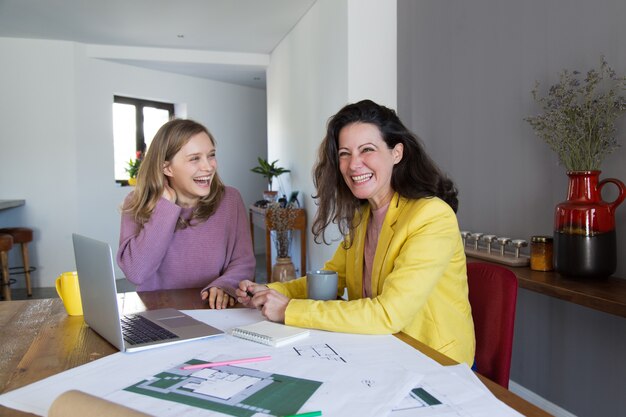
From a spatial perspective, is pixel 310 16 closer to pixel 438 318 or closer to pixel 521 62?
pixel 521 62

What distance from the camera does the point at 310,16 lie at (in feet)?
15.1

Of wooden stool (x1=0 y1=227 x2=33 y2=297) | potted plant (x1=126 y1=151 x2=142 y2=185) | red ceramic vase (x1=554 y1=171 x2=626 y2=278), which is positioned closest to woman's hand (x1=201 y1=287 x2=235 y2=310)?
red ceramic vase (x1=554 y1=171 x2=626 y2=278)

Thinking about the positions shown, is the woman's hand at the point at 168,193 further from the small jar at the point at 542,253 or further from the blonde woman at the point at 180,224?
the small jar at the point at 542,253

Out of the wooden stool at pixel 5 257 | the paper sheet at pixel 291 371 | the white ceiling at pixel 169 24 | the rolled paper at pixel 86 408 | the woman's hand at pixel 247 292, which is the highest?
the white ceiling at pixel 169 24

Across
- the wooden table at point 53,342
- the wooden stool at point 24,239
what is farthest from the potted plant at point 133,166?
the wooden table at point 53,342

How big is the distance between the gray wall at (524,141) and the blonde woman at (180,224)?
129 cm

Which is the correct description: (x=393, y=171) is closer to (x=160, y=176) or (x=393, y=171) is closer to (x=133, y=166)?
(x=160, y=176)

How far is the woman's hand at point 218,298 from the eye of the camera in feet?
4.60

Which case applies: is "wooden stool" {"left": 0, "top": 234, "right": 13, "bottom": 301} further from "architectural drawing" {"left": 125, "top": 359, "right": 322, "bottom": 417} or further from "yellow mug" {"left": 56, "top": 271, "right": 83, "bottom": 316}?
"architectural drawing" {"left": 125, "top": 359, "right": 322, "bottom": 417}

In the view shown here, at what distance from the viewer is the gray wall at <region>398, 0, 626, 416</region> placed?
1957 millimetres

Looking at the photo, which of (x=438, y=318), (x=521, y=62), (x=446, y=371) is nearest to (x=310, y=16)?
(x=521, y=62)

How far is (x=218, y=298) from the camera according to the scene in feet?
4.66

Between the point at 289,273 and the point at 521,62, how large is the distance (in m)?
2.88

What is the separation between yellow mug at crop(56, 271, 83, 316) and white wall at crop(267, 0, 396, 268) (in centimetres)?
259
